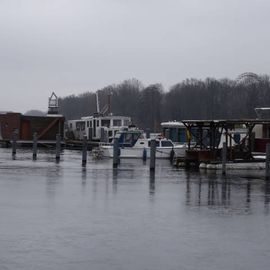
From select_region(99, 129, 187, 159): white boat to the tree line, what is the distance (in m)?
80.2

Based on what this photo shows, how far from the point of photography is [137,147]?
4419cm

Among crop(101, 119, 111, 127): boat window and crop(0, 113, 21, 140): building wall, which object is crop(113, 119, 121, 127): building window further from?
crop(0, 113, 21, 140): building wall

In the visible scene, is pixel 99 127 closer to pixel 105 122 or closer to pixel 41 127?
pixel 105 122

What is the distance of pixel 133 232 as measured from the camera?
11.8m

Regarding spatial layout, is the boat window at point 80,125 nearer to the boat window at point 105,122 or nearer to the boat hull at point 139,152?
the boat window at point 105,122

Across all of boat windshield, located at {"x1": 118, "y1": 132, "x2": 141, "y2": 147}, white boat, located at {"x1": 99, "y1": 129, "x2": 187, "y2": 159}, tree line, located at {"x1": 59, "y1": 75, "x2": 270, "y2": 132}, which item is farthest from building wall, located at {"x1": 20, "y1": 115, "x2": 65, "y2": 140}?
tree line, located at {"x1": 59, "y1": 75, "x2": 270, "y2": 132}

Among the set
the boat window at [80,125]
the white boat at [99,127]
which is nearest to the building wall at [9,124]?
the white boat at [99,127]

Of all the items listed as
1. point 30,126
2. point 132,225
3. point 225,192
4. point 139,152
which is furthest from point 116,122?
point 132,225

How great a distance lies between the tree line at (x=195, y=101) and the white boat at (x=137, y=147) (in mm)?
80240

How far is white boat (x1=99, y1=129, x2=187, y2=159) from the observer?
44.0m

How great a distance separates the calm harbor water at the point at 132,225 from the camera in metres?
9.52

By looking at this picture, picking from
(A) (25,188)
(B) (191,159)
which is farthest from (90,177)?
(B) (191,159)

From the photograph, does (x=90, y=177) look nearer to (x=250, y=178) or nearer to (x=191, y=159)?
(x=250, y=178)

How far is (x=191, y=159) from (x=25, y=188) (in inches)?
630
